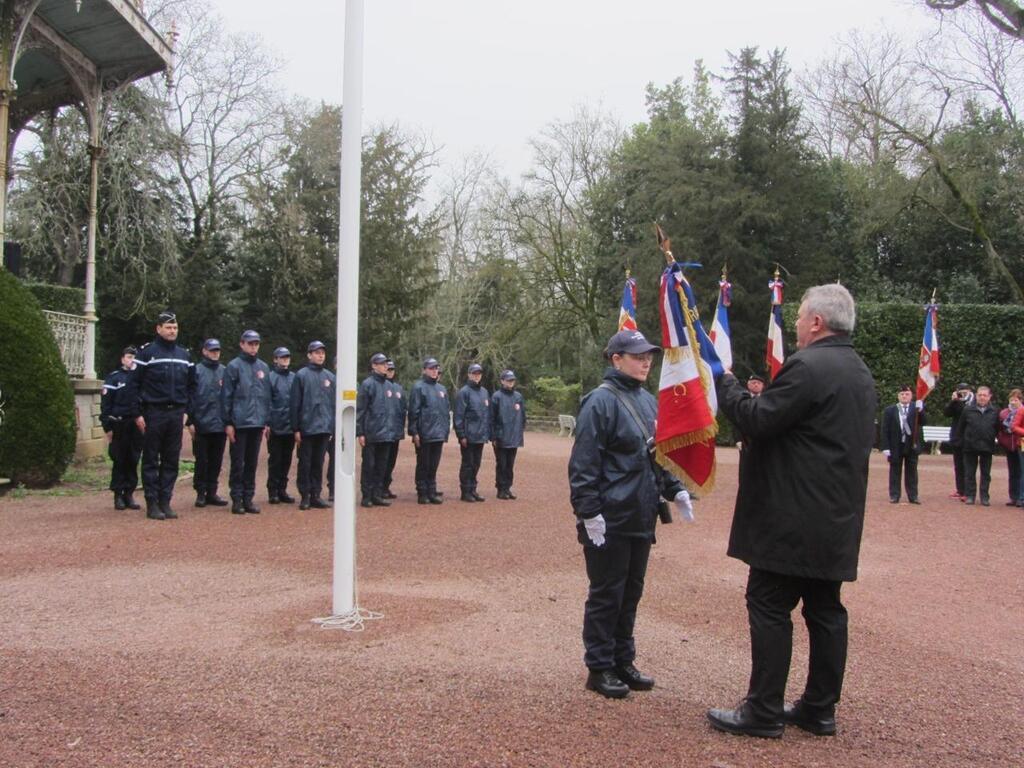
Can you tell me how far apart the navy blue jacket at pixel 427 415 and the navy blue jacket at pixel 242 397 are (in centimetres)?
238

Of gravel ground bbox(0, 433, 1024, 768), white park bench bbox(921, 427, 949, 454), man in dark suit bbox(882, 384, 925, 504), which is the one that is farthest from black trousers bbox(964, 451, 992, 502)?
white park bench bbox(921, 427, 949, 454)

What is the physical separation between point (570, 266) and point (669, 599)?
33405 mm

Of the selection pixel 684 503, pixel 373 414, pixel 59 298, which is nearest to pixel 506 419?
pixel 373 414

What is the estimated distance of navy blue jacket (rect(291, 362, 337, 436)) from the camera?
11.6 m

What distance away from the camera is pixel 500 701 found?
14.9 ft

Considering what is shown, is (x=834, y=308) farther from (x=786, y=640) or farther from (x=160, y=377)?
(x=160, y=377)

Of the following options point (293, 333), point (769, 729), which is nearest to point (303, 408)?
point (769, 729)

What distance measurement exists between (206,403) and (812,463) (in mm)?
8792

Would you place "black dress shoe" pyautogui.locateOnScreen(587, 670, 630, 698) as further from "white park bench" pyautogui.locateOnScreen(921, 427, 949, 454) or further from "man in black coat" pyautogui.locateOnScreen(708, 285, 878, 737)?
"white park bench" pyautogui.locateOnScreen(921, 427, 949, 454)

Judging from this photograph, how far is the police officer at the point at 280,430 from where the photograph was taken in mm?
11812

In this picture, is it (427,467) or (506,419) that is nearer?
(427,467)

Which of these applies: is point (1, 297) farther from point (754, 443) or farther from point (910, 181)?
point (910, 181)

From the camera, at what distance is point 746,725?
4.24m

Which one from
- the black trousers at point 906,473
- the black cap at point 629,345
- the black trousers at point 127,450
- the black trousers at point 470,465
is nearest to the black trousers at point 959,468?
the black trousers at point 906,473
